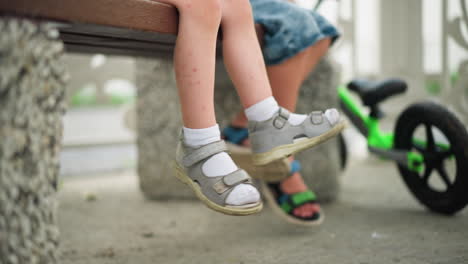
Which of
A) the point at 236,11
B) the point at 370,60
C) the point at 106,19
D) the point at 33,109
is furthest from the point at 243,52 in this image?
the point at 370,60

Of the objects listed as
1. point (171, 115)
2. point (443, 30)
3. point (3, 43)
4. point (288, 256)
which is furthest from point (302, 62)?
point (443, 30)

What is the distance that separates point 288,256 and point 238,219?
0.40 metres

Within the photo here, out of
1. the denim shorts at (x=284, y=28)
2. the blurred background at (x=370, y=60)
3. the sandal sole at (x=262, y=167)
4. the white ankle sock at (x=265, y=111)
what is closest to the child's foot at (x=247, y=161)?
the sandal sole at (x=262, y=167)

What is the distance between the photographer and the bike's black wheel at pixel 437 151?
1.18 metres

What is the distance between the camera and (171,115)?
165 cm

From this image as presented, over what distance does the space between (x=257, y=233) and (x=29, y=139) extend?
29.3 inches

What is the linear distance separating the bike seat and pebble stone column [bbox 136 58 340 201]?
0.35ft

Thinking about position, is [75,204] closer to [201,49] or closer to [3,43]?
[201,49]

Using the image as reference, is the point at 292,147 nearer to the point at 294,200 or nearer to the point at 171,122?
the point at 294,200

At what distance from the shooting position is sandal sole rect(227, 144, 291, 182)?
1.04m

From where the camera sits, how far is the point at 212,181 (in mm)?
841

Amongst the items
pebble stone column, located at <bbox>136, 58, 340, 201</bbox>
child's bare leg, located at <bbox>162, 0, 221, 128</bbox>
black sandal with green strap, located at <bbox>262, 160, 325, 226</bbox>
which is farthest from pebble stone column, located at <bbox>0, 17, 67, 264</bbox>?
pebble stone column, located at <bbox>136, 58, 340, 201</bbox>

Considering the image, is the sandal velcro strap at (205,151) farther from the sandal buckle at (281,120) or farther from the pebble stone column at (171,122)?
the pebble stone column at (171,122)

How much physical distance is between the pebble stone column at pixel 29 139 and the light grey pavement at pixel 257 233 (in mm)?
400
